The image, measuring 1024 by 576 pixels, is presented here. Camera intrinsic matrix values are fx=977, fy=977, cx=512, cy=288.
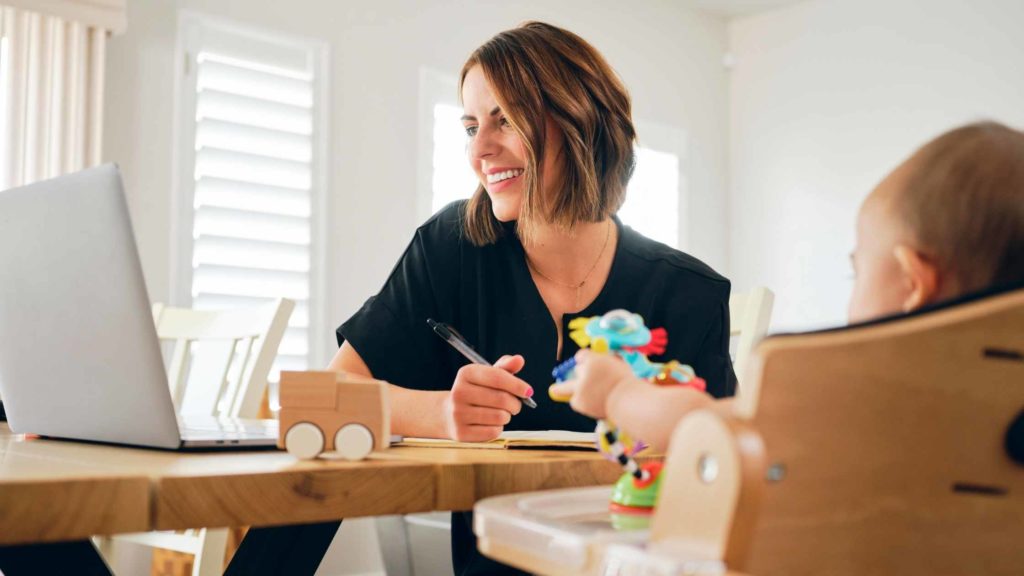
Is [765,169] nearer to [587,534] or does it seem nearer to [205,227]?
[205,227]

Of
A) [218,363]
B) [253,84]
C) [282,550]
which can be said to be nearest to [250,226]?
[253,84]

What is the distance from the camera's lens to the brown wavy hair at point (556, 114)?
1.43 metres

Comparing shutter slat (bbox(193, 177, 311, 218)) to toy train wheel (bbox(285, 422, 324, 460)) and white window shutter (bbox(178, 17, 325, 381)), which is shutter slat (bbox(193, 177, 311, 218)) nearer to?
white window shutter (bbox(178, 17, 325, 381))

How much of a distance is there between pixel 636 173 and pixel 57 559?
400 centimetres

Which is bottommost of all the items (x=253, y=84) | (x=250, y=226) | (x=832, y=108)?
(x=250, y=226)

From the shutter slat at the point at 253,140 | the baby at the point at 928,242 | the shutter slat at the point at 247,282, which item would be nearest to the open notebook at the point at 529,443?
the baby at the point at 928,242

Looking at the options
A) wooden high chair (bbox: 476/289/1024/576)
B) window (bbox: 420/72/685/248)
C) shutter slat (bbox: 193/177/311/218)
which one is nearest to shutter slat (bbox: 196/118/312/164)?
shutter slat (bbox: 193/177/311/218)

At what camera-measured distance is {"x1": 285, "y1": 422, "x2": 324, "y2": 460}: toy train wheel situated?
2.39 ft

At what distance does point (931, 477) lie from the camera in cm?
51

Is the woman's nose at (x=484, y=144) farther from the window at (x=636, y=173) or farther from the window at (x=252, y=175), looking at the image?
the window at (x=636, y=173)

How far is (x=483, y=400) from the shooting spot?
1008mm

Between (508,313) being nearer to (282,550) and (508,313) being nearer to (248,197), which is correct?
(282,550)

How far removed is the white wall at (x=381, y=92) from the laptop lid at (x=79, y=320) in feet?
8.48

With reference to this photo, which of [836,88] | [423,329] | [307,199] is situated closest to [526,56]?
[423,329]
